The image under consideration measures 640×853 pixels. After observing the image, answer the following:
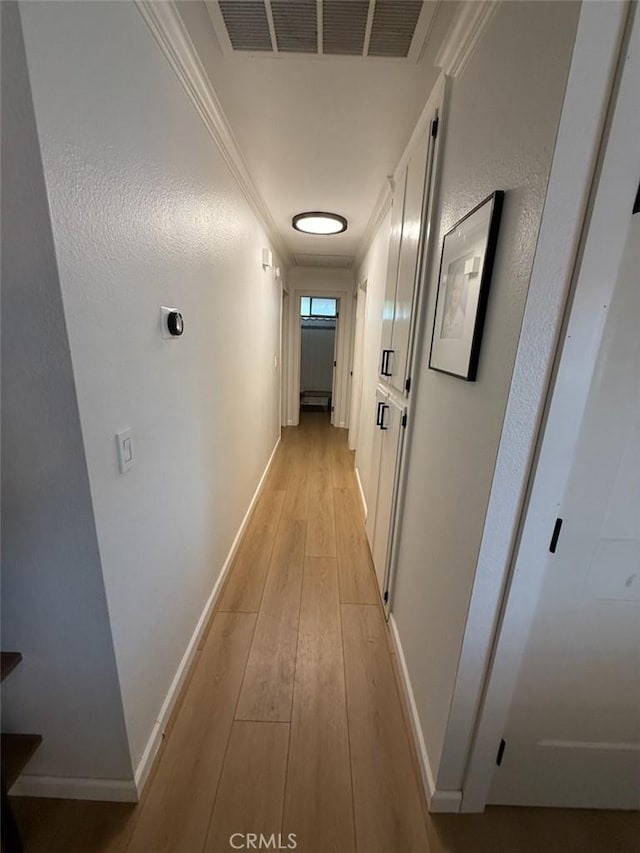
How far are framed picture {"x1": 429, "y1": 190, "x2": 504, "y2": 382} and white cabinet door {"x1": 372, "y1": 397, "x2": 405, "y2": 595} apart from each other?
1.90ft

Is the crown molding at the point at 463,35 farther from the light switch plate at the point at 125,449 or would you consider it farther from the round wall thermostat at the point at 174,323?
the light switch plate at the point at 125,449

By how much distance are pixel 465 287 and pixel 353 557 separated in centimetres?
188

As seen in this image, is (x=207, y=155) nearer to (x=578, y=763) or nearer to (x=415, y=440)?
(x=415, y=440)

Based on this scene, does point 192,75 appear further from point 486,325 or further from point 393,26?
point 486,325

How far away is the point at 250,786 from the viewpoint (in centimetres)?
114

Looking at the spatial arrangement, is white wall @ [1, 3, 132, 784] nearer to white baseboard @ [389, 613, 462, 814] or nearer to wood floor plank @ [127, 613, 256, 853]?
wood floor plank @ [127, 613, 256, 853]

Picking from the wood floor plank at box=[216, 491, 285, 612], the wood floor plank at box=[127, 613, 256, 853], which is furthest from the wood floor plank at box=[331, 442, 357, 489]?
the wood floor plank at box=[127, 613, 256, 853]

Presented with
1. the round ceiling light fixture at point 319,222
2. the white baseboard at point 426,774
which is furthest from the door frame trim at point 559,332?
the round ceiling light fixture at point 319,222

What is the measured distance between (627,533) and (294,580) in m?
1.70

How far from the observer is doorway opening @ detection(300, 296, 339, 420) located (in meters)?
7.40

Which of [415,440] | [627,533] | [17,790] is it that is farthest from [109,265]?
[17,790]

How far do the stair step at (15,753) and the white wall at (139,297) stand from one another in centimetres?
26

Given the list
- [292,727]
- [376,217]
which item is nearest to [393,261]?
[376,217]

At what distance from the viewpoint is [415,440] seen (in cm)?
153
